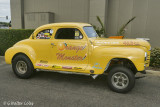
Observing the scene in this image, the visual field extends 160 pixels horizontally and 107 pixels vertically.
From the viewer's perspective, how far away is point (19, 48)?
17.7 ft

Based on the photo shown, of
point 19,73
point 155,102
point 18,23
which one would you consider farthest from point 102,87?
point 18,23

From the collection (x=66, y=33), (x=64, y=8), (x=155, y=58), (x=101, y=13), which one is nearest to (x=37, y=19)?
(x=64, y=8)

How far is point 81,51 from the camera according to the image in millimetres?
4676

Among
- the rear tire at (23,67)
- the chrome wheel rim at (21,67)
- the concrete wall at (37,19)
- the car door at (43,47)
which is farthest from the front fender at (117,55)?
the concrete wall at (37,19)

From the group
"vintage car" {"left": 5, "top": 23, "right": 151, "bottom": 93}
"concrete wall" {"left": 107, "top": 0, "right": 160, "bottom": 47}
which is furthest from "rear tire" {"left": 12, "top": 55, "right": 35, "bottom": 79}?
"concrete wall" {"left": 107, "top": 0, "right": 160, "bottom": 47}

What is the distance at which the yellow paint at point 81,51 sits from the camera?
13.9ft

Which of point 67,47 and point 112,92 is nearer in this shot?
point 112,92

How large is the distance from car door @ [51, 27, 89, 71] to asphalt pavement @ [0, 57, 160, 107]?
0.67 meters

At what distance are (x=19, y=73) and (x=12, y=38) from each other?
441 cm

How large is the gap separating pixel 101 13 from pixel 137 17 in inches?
94.9

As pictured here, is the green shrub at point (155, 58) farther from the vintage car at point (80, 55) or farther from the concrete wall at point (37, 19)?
the concrete wall at point (37, 19)

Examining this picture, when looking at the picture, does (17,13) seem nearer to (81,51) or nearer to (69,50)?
(69,50)

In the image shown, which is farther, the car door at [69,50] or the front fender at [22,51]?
A: the front fender at [22,51]

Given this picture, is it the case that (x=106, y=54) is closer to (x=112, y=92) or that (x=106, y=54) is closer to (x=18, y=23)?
(x=112, y=92)
